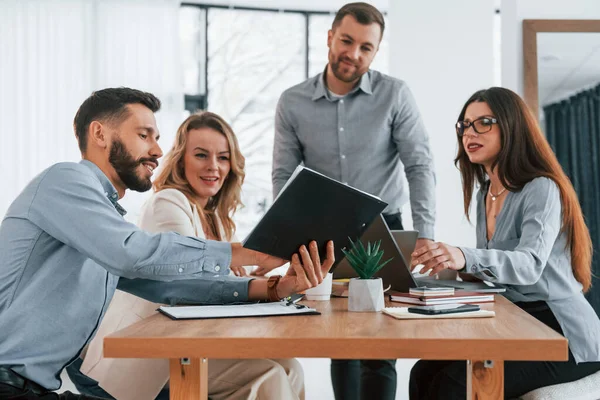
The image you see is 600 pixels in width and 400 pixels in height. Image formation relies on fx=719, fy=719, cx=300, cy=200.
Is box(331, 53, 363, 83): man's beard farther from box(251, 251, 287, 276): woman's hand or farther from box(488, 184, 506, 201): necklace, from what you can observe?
box(251, 251, 287, 276): woman's hand

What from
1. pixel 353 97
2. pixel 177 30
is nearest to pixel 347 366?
pixel 353 97

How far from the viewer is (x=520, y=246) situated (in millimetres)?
1966

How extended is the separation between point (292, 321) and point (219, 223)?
1237 mm

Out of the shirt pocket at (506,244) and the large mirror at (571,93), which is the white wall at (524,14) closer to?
the large mirror at (571,93)

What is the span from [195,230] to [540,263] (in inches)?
40.2

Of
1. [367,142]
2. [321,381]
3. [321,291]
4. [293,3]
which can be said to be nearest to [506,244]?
[321,291]

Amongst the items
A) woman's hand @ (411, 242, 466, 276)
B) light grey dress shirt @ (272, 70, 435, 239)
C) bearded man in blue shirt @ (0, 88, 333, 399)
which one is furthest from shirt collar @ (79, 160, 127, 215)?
light grey dress shirt @ (272, 70, 435, 239)

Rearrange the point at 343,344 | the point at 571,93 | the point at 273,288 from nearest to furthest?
1. the point at 343,344
2. the point at 273,288
3. the point at 571,93

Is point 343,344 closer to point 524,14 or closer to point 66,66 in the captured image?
point 524,14

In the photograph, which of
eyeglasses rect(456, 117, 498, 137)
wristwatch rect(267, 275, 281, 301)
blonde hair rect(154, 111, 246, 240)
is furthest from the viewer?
blonde hair rect(154, 111, 246, 240)

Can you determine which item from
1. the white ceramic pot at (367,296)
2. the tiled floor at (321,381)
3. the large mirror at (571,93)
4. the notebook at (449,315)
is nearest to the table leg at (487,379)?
the notebook at (449,315)

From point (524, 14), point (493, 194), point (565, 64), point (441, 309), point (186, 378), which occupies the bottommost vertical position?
point (186, 378)

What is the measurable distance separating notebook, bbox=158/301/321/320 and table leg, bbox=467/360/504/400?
405 millimetres

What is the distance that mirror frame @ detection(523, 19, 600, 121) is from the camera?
3785 millimetres
